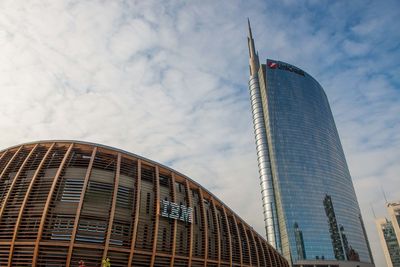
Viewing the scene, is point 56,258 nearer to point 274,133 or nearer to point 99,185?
point 99,185

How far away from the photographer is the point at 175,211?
3488 centimetres

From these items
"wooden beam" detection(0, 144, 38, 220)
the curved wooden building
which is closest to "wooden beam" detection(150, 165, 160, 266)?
the curved wooden building

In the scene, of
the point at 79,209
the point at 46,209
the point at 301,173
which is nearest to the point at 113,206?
the point at 79,209

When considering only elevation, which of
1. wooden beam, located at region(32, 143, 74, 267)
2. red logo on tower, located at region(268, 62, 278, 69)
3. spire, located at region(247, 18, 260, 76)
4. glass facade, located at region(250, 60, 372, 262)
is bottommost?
wooden beam, located at region(32, 143, 74, 267)

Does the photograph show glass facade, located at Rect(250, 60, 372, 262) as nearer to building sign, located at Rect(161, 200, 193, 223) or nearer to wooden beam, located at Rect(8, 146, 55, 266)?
building sign, located at Rect(161, 200, 193, 223)

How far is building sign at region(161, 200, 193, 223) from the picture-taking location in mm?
34062

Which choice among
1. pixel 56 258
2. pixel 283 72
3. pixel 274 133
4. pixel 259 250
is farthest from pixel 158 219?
pixel 283 72

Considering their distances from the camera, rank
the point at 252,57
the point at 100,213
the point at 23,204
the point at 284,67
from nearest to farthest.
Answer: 1. the point at 23,204
2. the point at 100,213
3. the point at 284,67
4. the point at 252,57

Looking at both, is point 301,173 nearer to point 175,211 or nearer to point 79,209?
point 175,211

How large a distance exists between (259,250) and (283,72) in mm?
110415

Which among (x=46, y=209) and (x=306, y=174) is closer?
(x=46, y=209)

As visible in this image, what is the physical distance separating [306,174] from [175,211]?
319 ft

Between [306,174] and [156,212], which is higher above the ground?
[306,174]

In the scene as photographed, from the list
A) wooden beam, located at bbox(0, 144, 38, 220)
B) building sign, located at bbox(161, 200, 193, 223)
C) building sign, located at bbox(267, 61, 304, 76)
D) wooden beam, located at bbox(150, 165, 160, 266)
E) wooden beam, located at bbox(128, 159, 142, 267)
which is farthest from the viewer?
building sign, located at bbox(267, 61, 304, 76)
